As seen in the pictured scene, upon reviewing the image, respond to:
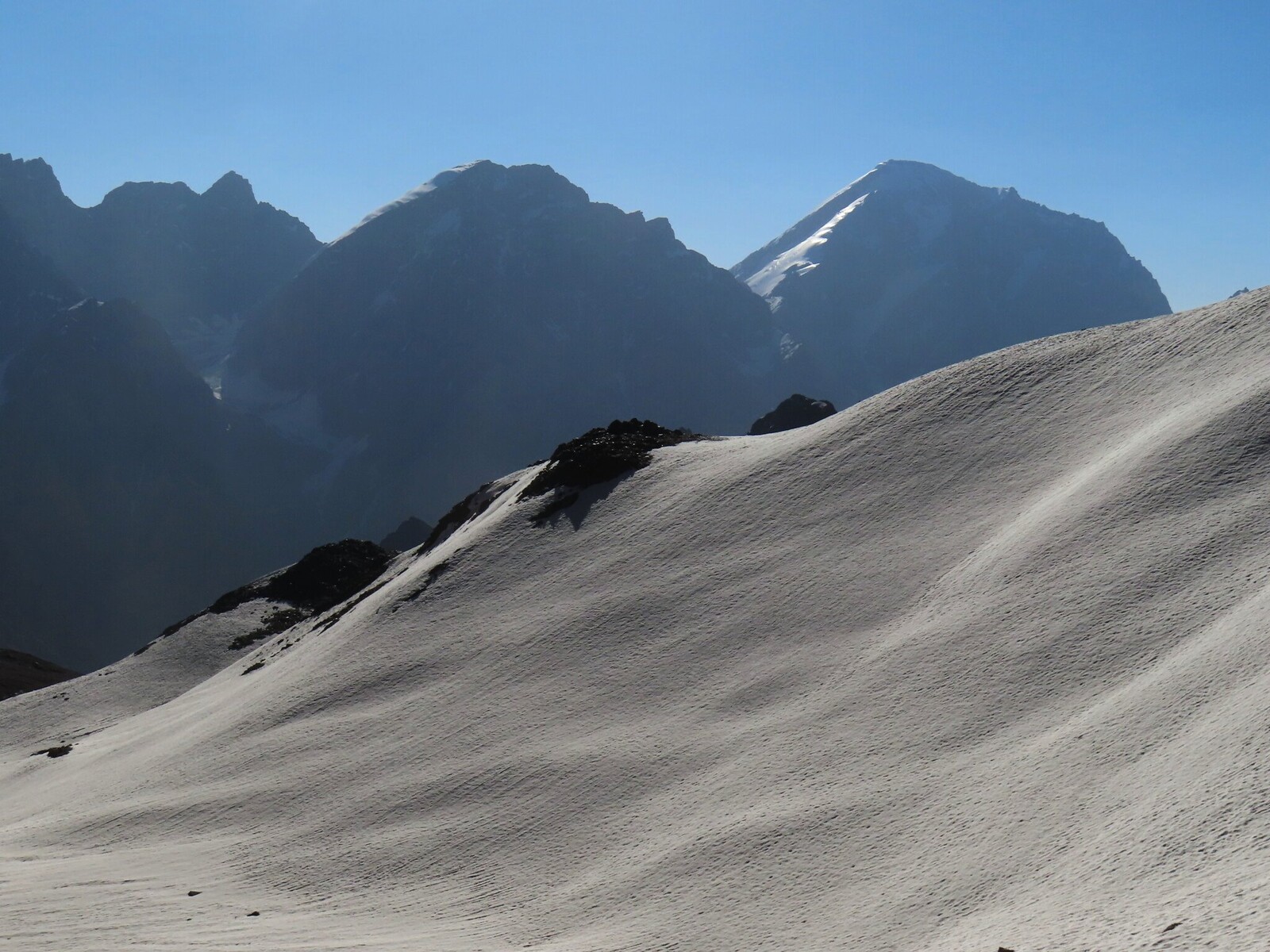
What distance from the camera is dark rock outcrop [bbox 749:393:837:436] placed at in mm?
81062

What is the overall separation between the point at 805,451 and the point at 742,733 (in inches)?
572

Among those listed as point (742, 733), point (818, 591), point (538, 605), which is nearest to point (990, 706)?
point (742, 733)

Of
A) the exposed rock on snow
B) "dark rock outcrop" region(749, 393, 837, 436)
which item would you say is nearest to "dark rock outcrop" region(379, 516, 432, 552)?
"dark rock outcrop" region(749, 393, 837, 436)

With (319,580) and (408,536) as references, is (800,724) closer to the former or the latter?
(319,580)

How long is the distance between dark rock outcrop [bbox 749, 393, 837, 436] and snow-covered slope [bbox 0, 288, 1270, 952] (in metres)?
46.9

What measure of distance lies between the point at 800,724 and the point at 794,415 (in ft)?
213

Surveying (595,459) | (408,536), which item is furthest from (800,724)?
(408,536)

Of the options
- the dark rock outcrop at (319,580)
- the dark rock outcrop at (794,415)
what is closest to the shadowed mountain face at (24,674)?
the dark rock outcrop at (319,580)

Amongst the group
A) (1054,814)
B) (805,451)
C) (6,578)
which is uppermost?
(6,578)

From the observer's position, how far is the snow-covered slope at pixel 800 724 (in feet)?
42.8

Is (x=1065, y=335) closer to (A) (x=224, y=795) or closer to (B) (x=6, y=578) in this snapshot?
(A) (x=224, y=795)

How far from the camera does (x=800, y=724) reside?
62.0 ft

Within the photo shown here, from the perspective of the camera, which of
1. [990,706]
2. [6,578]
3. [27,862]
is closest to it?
[990,706]

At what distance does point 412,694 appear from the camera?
2634 centimetres
